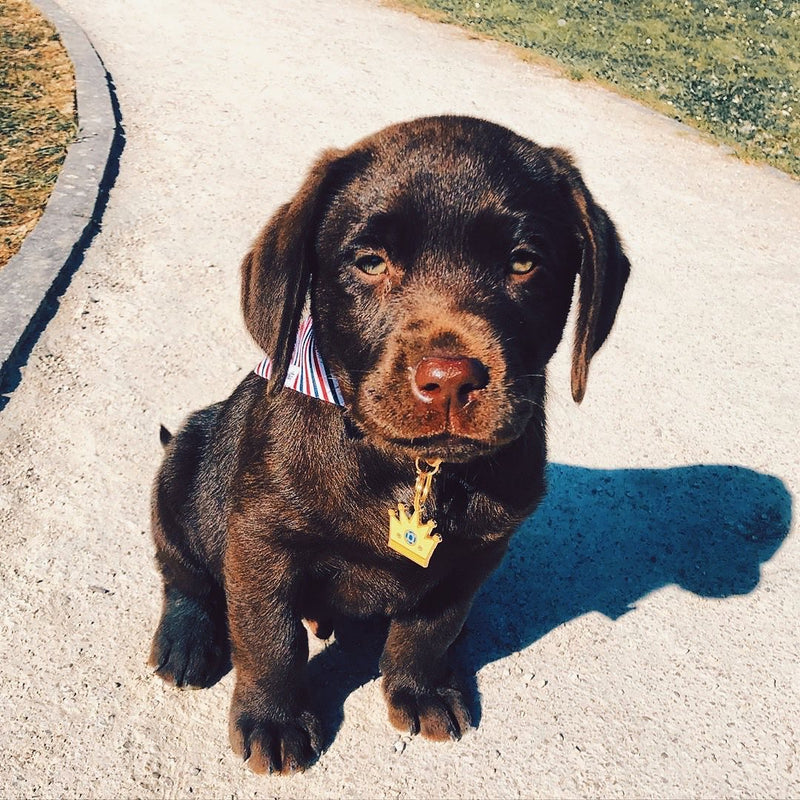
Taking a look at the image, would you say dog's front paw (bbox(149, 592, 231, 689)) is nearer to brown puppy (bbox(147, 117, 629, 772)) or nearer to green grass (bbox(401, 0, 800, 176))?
brown puppy (bbox(147, 117, 629, 772))

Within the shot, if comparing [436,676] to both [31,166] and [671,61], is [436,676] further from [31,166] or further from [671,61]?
[671,61]

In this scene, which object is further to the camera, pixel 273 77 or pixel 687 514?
pixel 273 77

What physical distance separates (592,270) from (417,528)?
895 millimetres

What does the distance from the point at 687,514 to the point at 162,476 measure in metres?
2.39

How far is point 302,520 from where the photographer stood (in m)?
2.51

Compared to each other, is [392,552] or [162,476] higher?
[392,552]

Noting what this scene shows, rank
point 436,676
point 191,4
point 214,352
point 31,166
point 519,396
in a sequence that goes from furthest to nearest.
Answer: point 191,4, point 31,166, point 214,352, point 436,676, point 519,396

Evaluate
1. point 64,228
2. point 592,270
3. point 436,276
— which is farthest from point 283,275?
point 64,228

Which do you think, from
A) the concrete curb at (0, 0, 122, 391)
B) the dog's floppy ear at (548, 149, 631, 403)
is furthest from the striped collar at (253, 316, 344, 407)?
the concrete curb at (0, 0, 122, 391)

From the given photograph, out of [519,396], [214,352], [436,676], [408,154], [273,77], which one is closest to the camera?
[519,396]

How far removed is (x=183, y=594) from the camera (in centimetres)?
319

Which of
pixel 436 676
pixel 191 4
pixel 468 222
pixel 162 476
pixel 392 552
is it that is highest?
pixel 468 222

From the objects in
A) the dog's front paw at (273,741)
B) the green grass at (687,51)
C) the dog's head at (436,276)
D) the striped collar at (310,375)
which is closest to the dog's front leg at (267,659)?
the dog's front paw at (273,741)

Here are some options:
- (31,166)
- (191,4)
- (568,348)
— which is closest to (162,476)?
(568,348)
